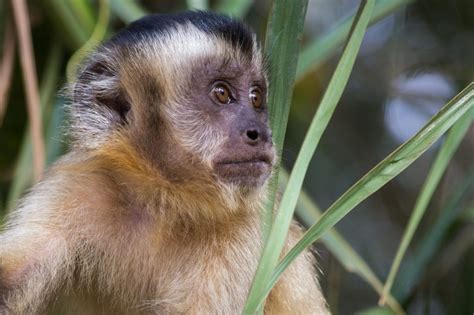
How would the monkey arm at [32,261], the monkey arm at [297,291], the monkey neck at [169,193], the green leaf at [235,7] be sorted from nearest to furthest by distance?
the monkey arm at [32,261] → the monkey neck at [169,193] → the monkey arm at [297,291] → the green leaf at [235,7]

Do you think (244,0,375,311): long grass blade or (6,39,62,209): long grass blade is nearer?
(244,0,375,311): long grass blade

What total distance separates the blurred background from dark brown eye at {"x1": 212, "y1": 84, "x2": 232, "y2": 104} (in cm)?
45

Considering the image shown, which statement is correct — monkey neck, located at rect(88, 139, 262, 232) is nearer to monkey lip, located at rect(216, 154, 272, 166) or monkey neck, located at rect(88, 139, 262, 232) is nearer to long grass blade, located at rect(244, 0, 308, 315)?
monkey lip, located at rect(216, 154, 272, 166)

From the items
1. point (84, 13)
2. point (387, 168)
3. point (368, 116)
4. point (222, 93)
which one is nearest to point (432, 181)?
point (387, 168)

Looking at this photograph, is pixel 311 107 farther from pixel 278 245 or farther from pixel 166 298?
pixel 278 245

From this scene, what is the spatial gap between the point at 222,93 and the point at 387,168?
1204 mm

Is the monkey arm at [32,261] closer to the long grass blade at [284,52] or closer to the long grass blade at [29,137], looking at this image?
the long grass blade at [29,137]

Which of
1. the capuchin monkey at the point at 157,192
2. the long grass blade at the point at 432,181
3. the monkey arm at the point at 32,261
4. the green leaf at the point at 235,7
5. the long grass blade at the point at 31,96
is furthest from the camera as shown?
the green leaf at the point at 235,7

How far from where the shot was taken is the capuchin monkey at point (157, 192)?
120 inches

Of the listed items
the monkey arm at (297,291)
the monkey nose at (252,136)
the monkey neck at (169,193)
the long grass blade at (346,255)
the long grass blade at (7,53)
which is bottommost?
the monkey arm at (297,291)

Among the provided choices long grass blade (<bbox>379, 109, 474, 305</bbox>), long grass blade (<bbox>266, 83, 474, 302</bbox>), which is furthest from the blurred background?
long grass blade (<bbox>266, 83, 474, 302</bbox>)

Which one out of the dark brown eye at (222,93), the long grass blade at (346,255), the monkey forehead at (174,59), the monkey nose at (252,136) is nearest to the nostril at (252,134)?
the monkey nose at (252,136)

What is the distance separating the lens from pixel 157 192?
3.22m

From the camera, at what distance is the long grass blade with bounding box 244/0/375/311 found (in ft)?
7.39
